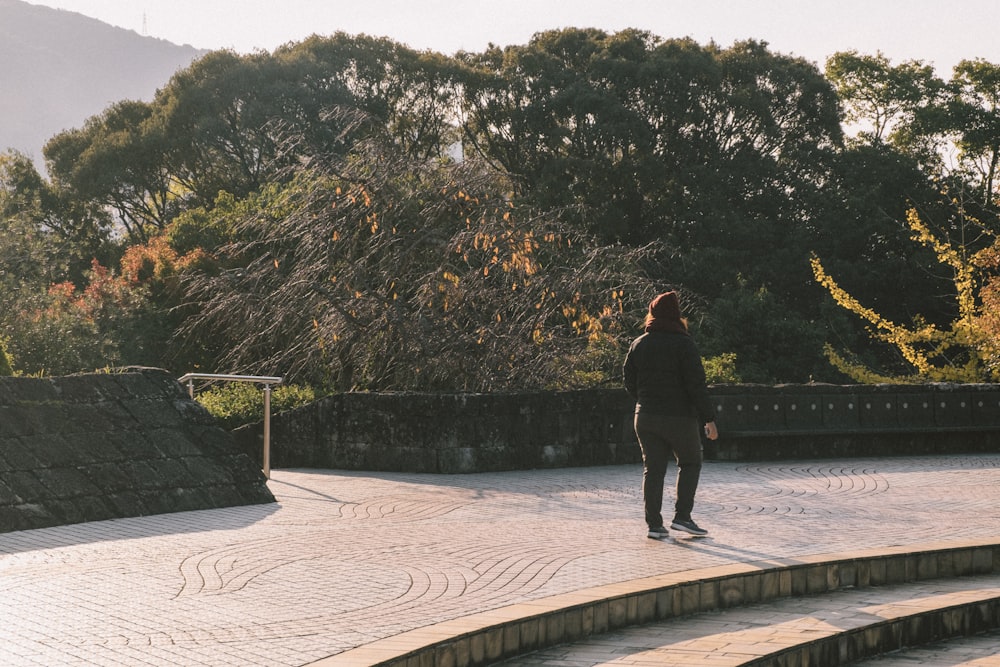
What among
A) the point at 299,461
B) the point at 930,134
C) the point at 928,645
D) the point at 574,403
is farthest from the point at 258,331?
the point at 930,134

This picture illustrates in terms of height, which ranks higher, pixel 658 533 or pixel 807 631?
pixel 658 533

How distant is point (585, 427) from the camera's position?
14.6 m

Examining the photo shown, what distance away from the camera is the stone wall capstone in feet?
31.4

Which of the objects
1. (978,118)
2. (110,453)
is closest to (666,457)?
(110,453)

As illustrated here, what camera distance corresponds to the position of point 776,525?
976 centimetres

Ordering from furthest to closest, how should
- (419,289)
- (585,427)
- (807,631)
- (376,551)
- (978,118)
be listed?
(978,118) < (419,289) < (585,427) < (376,551) < (807,631)

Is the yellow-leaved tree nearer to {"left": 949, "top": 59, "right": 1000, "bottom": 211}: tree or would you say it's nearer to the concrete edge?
the concrete edge

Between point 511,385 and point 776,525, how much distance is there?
21.3ft

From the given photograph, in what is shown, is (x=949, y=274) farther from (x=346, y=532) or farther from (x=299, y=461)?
(x=346, y=532)

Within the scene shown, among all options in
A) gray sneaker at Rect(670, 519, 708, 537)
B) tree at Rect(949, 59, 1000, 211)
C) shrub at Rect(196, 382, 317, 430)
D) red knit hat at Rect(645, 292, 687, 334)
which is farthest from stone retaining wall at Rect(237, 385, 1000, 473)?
tree at Rect(949, 59, 1000, 211)

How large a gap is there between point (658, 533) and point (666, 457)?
55cm

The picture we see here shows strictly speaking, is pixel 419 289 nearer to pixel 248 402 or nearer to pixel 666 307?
pixel 248 402

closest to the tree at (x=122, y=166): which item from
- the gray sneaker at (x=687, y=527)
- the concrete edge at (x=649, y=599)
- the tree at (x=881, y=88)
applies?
the tree at (x=881, y=88)

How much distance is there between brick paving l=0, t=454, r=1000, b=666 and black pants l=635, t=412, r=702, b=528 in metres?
0.28
